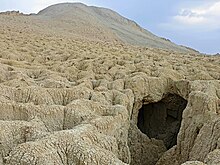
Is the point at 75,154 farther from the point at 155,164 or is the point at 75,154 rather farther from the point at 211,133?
the point at 155,164

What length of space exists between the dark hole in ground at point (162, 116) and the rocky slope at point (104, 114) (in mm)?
30

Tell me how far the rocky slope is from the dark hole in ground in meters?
0.03

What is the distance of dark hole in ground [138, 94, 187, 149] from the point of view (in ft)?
36.7

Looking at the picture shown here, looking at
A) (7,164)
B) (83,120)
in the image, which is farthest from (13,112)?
(7,164)

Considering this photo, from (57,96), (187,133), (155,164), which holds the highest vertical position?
(57,96)

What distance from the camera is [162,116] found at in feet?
38.7

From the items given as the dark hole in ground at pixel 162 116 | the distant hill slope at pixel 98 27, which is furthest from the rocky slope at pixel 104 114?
the distant hill slope at pixel 98 27

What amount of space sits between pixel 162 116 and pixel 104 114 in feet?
17.1

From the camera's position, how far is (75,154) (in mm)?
4746

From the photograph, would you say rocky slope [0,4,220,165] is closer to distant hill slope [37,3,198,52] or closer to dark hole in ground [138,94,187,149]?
dark hole in ground [138,94,187,149]

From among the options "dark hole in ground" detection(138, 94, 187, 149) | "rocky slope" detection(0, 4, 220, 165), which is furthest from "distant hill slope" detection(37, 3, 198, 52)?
"dark hole in ground" detection(138, 94, 187, 149)

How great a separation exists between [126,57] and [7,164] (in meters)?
11.1

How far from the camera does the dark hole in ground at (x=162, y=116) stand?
11172mm

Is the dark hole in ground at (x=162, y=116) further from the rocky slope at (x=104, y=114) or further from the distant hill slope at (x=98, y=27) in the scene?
the distant hill slope at (x=98, y=27)
